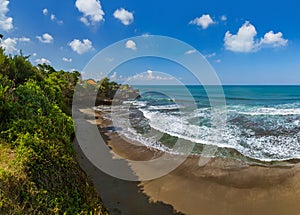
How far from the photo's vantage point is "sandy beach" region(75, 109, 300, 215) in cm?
614

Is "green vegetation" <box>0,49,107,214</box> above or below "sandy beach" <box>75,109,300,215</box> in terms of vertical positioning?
above

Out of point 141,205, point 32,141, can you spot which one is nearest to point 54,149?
point 32,141

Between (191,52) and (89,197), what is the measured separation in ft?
20.5

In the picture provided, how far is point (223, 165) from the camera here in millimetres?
9008

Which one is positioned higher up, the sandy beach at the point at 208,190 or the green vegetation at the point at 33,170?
the green vegetation at the point at 33,170

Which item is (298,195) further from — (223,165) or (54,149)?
(54,149)

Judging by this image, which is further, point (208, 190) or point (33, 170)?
point (208, 190)

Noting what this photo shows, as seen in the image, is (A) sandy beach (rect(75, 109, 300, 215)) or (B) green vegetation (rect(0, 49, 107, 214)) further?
(A) sandy beach (rect(75, 109, 300, 215))

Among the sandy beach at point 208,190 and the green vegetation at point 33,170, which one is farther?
the sandy beach at point 208,190

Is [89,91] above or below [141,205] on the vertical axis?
above

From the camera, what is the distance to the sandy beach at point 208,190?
6.14 m

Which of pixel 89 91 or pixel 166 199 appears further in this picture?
pixel 89 91

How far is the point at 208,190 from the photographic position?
716cm

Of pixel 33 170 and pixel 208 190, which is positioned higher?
pixel 33 170
